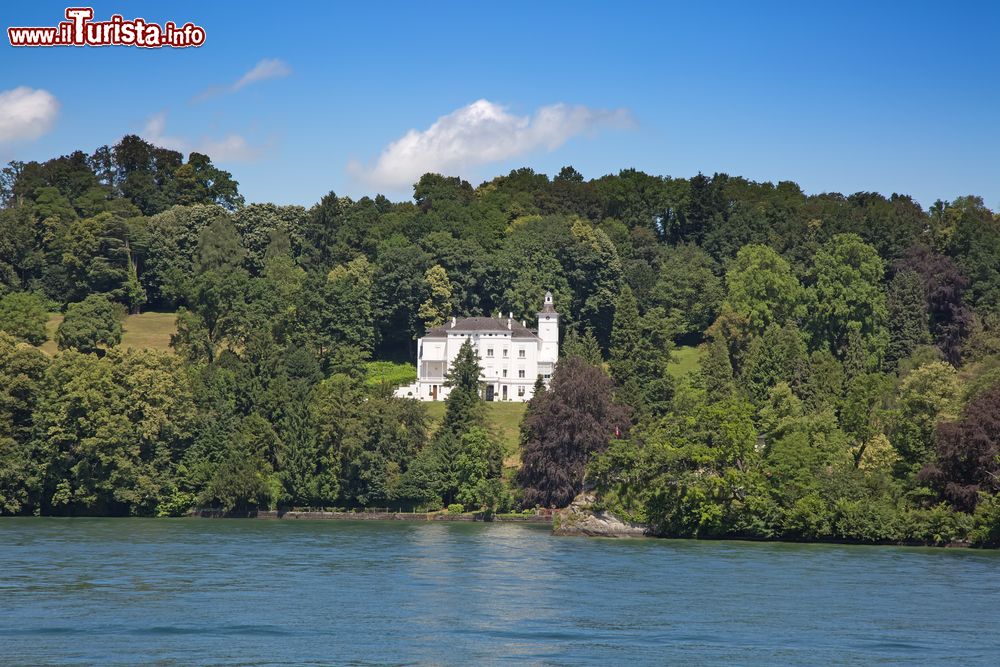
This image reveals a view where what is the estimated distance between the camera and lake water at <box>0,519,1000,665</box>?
3641 cm

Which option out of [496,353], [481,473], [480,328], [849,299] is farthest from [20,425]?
[849,299]

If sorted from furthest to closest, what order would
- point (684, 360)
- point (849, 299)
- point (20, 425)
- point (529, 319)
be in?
point (529, 319) < point (684, 360) < point (849, 299) < point (20, 425)

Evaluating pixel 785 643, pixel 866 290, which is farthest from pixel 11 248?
pixel 785 643

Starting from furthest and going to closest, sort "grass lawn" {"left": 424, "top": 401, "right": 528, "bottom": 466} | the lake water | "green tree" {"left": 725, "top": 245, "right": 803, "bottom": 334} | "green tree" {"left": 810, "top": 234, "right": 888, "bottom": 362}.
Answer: "green tree" {"left": 725, "top": 245, "right": 803, "bottom": 334}, "green tree" {"left": 810, "top": 234, "right": 888, "bottom": 362}, "grass lawn" {"left": 424, "top": 401, "right": 528, "bottom": 466}, the lake water

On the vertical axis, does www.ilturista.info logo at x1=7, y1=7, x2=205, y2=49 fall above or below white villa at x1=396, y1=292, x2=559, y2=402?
above

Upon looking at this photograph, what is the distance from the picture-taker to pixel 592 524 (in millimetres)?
71375

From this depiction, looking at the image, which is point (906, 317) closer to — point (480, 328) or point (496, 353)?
point (496, 353)

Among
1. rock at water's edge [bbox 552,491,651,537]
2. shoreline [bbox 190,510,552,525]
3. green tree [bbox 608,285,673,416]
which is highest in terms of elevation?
green tree [bbox 608,285,673,416]

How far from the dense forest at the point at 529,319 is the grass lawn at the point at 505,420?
8.62ft

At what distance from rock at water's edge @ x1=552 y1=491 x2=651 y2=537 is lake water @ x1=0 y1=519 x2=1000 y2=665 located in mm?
3905

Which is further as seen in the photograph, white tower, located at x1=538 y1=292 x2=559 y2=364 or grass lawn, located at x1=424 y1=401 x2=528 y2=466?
white tower, located at x1=538 y1=292 x2=559 y2=364

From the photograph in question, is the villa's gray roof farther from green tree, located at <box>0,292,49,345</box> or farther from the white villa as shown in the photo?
green tree, located at <box>0,292,49,345</box>

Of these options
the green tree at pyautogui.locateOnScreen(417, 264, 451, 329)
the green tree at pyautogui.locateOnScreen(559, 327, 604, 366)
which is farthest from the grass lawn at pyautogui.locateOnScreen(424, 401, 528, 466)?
the green tree at pyautogui.locateOnScreen(417, 264, 451, 329)

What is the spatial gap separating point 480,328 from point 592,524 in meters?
47.4
